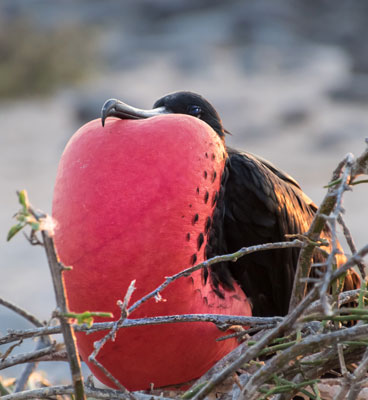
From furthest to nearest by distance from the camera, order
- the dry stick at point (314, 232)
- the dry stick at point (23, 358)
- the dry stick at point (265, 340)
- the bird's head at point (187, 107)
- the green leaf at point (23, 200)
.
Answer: the bird's head at point (187, 107) → the dry stick at point (23, 358) → the dry stick at point (314, 232) → the dry stick at point (265, 340) → the green leaf at point (23, 200)

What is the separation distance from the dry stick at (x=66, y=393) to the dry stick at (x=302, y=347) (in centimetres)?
15

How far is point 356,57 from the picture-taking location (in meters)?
7.57

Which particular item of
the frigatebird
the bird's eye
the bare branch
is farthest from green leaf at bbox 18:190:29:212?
the bird's eye

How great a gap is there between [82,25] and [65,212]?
8.13 metres

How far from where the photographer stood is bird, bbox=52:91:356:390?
4.05 ft

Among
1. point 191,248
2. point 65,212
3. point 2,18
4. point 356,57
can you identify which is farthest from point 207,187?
point 2,18

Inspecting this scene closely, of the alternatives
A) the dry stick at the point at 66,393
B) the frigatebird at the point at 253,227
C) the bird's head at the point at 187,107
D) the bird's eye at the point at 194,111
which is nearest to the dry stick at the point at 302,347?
the dry stick at the point at 66,393

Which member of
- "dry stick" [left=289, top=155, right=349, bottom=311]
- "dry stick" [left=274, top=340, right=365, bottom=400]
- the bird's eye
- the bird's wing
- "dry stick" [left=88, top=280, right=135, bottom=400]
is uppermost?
A: the bird's eye

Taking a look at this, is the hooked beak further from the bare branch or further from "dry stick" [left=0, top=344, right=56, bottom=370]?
the bare branch

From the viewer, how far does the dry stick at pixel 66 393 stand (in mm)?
1103

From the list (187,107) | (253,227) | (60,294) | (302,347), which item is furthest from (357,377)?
(187,107)

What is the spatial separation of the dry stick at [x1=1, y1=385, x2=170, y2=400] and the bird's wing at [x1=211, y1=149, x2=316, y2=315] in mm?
367

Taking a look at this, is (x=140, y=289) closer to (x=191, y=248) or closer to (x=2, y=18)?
(x=191, y=248)

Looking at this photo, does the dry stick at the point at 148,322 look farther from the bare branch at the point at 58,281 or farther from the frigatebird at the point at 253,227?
the frigatebird at the point at 253,227
